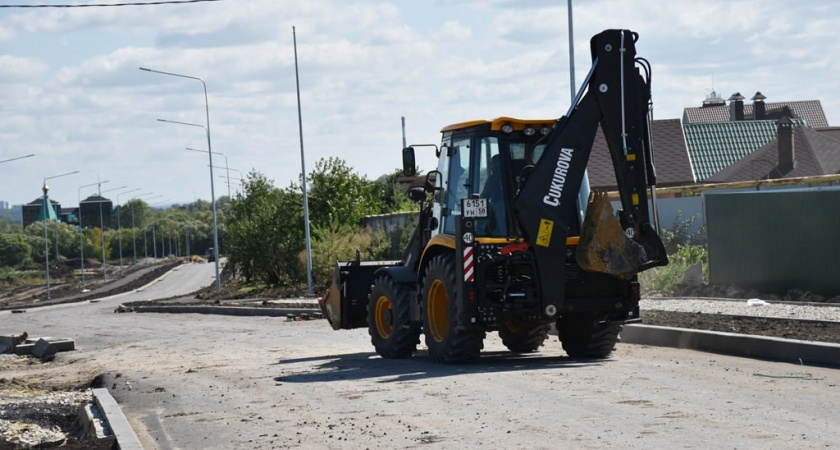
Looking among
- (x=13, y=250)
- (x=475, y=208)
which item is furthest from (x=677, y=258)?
(x=13, y=250)

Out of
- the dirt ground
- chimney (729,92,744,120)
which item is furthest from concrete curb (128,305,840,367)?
the dirt ground

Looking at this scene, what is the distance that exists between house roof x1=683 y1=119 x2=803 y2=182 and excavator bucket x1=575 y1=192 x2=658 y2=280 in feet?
145

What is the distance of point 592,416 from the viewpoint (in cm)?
1045

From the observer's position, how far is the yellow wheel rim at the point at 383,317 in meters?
17.3

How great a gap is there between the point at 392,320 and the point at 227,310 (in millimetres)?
21042

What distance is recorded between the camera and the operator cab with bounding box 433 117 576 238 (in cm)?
1530

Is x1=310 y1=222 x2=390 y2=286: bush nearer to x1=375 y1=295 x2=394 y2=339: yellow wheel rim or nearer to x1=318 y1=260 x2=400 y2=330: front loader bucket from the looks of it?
x1=318 y1=260 x2=400 y2=330: front loader bucket

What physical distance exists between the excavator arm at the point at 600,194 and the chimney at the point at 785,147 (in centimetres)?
3864

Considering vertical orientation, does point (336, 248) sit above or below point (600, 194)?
below

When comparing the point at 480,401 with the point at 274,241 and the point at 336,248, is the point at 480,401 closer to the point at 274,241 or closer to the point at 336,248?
the point at 336,248

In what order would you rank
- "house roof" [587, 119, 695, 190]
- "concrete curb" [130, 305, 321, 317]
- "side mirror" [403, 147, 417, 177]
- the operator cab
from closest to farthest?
1. the operator cab
2. "side mirror" [403, 147, 417, 177]
3. "concrete curb" [130, 305, 321, 317]
4. "house roof" [587, 119, 695, 190]

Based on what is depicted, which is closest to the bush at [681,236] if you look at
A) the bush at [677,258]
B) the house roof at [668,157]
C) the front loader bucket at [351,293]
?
the bush at [677,258]

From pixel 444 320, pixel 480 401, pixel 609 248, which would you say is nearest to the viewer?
pixel 480 401

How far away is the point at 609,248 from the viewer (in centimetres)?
1480
